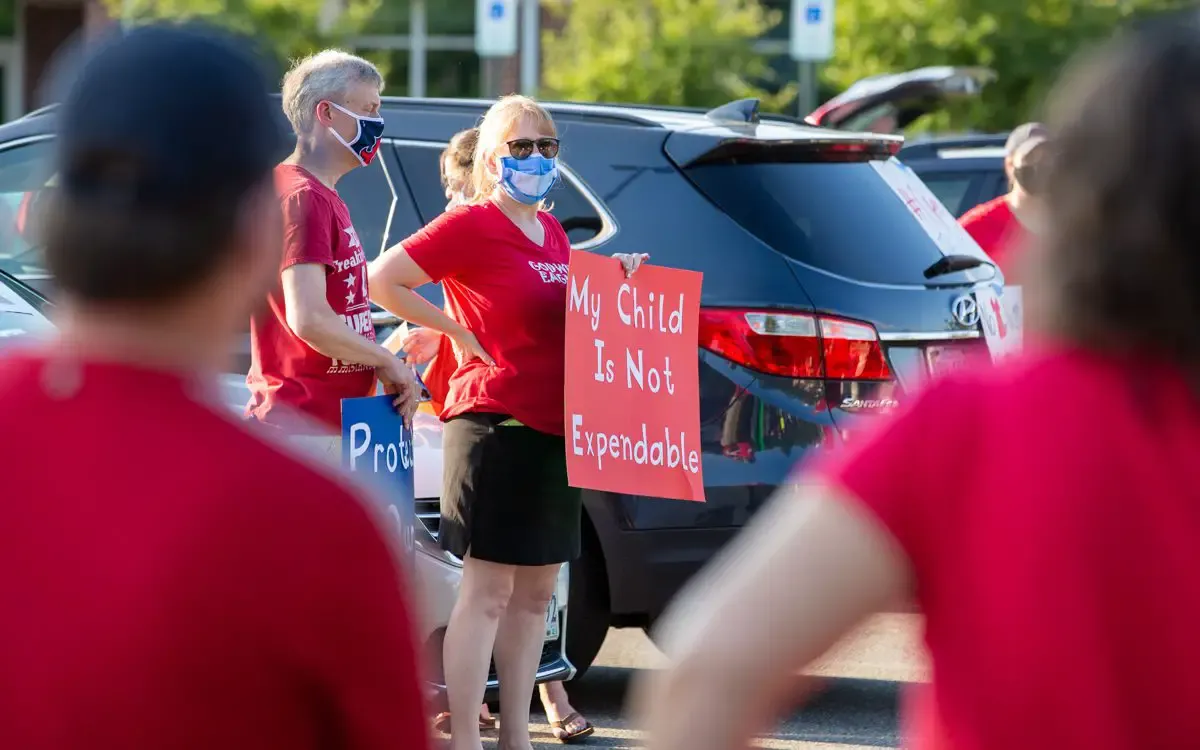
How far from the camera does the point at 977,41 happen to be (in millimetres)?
18422

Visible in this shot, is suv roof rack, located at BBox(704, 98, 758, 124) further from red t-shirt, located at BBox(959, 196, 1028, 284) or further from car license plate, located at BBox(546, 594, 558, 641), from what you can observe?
car license plate, located at BBox(546, 594, 558, 641)

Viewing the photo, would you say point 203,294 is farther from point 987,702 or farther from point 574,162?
point 574,162

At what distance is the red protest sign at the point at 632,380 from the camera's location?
472 cm

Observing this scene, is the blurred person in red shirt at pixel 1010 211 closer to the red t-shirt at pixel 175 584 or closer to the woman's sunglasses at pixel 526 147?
the woman's sunglasses at pixel 526 147

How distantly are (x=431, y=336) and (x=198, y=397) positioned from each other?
3.41m

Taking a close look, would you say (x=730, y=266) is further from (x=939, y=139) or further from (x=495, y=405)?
(x=939, y=139)

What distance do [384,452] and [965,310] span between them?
2.04 metres

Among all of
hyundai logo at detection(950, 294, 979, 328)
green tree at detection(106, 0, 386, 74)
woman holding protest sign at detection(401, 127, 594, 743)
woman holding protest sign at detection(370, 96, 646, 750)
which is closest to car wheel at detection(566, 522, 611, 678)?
woman holding protest sign at detection(401, 127, 594, 743)

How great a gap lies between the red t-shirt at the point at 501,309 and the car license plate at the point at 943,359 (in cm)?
125

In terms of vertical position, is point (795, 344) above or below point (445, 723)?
above

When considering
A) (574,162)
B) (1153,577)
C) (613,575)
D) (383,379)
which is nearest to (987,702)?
(1153,577)

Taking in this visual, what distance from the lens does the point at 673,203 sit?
5.55m

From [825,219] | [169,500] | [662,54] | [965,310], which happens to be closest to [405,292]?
[825,219]

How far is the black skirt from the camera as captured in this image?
461 cm
